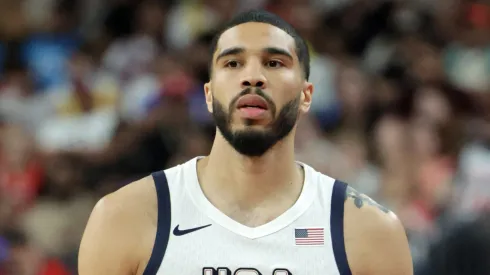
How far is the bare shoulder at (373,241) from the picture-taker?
4.16 m

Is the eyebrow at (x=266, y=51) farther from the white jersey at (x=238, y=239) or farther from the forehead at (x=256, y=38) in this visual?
the white jersey at (x=238, y=239)

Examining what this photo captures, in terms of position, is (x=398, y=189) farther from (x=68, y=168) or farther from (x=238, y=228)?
(x=238, y=228)

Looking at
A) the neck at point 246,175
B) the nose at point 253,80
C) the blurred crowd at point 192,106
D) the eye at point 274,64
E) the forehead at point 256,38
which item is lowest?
the neck at point 246,175

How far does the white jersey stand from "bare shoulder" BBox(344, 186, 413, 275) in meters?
0.04

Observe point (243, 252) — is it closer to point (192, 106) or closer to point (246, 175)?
point (246, 175)

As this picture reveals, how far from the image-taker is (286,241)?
4.15m

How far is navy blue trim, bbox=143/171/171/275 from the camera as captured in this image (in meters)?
4.05

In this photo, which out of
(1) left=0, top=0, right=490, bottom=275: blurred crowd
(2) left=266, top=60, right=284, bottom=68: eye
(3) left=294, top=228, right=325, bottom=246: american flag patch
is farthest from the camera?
(1) left=0, top=0, right=490, bottom=275: blurred crowd

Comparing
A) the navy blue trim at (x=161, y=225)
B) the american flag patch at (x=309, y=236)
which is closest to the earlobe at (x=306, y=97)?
the american flag patch at (x=309, y=236)

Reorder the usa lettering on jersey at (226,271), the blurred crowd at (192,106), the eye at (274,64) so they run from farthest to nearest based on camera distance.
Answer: the blurred crowd at (192,106) < the eye at (274,64) < the usa lettering on jersey at (226,271)

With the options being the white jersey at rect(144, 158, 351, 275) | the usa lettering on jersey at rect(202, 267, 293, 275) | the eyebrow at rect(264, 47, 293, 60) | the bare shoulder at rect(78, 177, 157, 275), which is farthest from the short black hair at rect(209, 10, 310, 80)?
the usa lettering on jersey at rect(202, 267, 293, 275)

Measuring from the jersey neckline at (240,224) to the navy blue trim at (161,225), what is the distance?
0.11m

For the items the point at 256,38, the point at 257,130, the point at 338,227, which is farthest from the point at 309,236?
the point at 256,38

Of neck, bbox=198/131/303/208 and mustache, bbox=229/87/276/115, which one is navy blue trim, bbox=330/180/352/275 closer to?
neck, bbox=198/131/303/208
